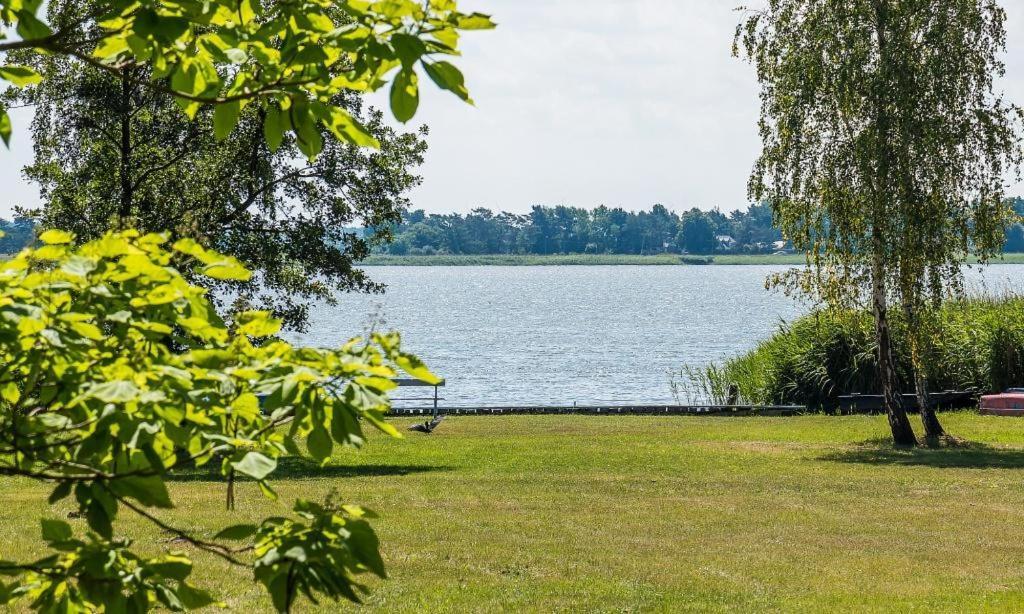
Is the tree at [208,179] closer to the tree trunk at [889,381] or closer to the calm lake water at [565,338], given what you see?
the calm lake water at [565,338]

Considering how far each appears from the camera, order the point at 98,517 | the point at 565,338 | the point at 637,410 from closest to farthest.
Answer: the point at 98,517 < the point at 637,410 < the point at 565,338

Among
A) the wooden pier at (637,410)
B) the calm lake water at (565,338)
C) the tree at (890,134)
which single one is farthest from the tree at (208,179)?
the wooden pier at (637,410)

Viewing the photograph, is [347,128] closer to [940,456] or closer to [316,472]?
[316,472]

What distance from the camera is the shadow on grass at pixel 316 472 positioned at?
1808 centimetres

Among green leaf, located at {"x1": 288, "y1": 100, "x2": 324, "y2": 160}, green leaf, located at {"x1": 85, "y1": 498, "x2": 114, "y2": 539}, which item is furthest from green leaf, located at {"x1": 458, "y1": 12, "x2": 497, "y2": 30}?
green leaf, located at {"x1": 85, "y1": 498, "x2": 114, "y2": 539}

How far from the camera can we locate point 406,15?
331 centimetres

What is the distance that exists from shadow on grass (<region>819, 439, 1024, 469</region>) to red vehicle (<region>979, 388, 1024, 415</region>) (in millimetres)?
5533

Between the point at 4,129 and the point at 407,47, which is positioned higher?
the point at 407,47

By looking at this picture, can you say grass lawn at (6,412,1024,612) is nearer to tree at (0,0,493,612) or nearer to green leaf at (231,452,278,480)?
tree at (0,0,493,612)

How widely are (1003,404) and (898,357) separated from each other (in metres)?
3.78

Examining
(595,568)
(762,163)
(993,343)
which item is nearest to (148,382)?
(595,568)

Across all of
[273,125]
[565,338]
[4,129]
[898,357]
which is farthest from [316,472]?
[565,338]

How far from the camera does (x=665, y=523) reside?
522 inches

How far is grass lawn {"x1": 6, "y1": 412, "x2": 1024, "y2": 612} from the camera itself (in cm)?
980
